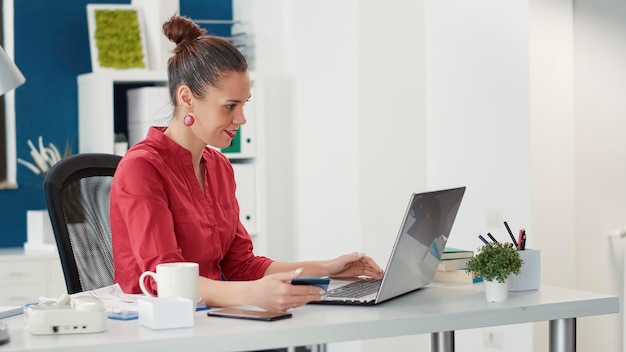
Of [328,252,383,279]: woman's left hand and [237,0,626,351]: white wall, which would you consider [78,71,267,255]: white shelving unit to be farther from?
[328,252,383,279]: woman's left hand

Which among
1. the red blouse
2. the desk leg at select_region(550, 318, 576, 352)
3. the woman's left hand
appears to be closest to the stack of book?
the woman's left hand

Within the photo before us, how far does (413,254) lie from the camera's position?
1.99 meters

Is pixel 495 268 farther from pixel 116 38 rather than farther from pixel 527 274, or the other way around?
pixel 116 38

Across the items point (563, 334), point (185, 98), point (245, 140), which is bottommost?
point (563, 334)

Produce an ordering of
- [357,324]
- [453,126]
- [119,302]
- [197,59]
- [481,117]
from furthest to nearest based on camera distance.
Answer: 1. [453,126]
2. [481,117]
3. [197,59]
4. [119,302]
5. [357,324]

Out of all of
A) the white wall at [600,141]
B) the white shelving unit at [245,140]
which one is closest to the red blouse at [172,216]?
the white wall at [600,141]

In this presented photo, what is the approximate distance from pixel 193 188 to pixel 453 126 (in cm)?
197

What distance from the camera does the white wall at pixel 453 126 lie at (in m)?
3.66

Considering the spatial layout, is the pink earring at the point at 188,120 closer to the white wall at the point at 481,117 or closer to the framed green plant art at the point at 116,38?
the white wall at the point at 481,117

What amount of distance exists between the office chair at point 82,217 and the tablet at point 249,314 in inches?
26.1

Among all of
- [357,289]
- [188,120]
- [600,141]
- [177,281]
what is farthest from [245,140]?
[177,281]

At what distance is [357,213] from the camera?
13.6 feet

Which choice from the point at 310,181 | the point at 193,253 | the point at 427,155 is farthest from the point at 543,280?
the point at 193,253

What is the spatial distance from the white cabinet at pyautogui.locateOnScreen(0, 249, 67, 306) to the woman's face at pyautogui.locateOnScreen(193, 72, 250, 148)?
6.44 feet
